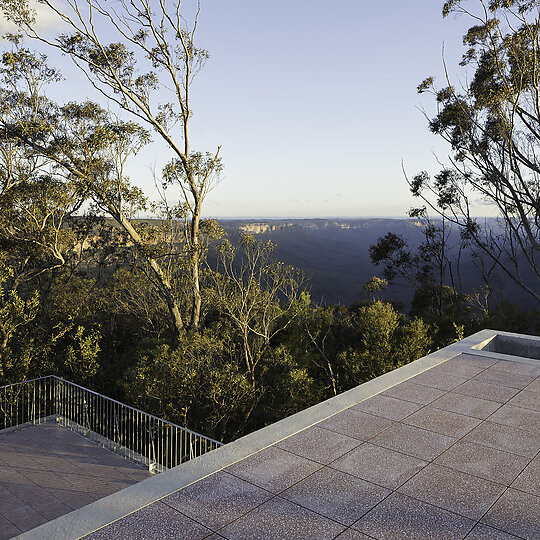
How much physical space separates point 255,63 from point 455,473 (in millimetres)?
13757

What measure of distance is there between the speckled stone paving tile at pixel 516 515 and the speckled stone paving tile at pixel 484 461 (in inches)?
7.4

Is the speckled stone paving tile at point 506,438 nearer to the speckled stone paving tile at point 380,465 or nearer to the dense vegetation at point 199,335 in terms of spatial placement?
the speckled stone paving tile at point 380,465

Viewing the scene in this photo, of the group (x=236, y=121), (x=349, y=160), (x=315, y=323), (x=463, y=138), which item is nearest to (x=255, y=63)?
(x=236, y=121)

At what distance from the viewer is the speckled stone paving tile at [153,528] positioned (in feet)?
8.25

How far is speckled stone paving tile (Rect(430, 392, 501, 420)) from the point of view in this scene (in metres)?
4.37

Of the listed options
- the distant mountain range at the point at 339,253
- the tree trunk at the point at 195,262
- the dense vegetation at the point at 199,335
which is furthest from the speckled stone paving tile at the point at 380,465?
the distant mountain range at the point at 339,253

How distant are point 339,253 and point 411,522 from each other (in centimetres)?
8469

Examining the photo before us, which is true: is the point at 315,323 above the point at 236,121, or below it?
below

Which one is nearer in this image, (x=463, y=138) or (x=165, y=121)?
(x=165, y=121)

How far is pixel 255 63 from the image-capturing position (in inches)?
572

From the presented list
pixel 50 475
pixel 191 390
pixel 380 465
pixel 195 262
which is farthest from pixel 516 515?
pixel 195 262

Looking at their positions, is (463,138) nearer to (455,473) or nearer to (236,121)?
(236,121)

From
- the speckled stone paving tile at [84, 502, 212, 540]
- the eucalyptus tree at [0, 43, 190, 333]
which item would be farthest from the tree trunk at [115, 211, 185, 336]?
the speckled stone paving tile at [84, 502, 212, 540]

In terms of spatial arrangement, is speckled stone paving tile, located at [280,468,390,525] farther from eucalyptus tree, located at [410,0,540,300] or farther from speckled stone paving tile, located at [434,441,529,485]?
eucalyptus tree, located at [410,0,540,300]
